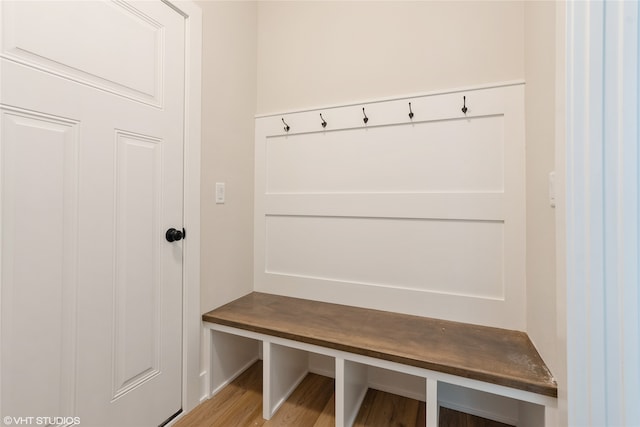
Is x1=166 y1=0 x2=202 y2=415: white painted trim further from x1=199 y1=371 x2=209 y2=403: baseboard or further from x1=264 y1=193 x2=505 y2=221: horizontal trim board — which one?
x1=264 y1=193 x2=505 y2=221: horizontal trim board

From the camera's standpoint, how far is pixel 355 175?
1595 mm

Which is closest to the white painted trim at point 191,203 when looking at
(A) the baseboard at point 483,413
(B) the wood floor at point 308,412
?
(B) the wood floor at point 308,412

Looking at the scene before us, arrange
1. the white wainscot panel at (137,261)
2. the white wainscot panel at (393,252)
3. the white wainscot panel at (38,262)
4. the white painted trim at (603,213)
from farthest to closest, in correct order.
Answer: the white wainscot panel at (393,252) → the white wainscot panel at (137,261) → the white wainscot panel at (38,262) → the white painted trim at (603,213)

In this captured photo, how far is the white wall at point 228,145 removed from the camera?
1.45 metres

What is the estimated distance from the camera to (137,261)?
1.14m

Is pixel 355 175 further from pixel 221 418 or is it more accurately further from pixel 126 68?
pixel 221 418

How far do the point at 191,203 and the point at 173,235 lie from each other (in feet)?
0.58

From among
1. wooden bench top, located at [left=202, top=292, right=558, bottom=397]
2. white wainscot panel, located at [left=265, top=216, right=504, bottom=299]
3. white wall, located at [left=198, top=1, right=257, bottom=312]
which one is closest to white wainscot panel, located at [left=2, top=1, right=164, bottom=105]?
white wall, located at [left=198, top=1, right=257, bottom=312]

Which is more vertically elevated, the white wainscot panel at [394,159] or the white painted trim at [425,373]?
the white wainscot panel at [394,159]

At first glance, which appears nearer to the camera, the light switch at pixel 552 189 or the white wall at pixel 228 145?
the light switch at pixel 552 189

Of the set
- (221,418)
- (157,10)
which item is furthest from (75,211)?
(221,418)

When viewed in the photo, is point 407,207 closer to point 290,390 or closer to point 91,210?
point 290,390

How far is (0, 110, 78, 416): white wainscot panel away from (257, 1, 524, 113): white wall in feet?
3.86

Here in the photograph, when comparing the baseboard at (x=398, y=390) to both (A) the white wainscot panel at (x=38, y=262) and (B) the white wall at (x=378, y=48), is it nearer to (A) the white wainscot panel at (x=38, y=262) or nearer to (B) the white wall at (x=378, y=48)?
(A) the white wainscot panel at (x=38, y=262)
